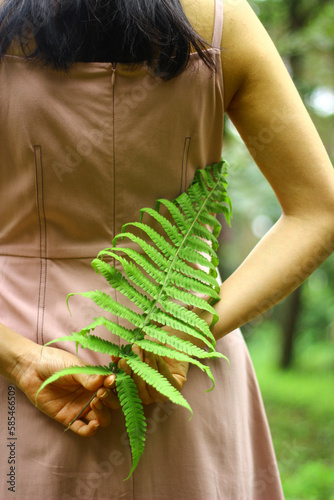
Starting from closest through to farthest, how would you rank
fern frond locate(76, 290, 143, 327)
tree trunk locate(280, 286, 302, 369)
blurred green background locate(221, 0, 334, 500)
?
1. fern frond locate(76, 290, 143, 327)
2. blurred green background locate(221, 0, 334, 500)
3. tree trunk locate(280, 286, 302, 369)

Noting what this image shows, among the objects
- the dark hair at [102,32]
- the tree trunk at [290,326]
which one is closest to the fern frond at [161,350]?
the dark hair at [102,32]

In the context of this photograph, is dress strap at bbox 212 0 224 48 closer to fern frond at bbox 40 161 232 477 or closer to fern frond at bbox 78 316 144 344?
fern frond at bbox 40 161 232 477

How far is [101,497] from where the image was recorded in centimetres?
127

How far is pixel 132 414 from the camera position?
1.07m

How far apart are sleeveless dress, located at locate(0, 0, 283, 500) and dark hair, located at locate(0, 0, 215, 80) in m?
0.03

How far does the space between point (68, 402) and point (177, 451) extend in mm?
324

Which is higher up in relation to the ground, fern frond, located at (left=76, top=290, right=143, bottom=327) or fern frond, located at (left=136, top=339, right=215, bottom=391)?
fern frond, located at (left=76, top=290, right=143, bottom=327)

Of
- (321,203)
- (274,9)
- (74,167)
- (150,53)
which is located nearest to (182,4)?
→ (150,53)

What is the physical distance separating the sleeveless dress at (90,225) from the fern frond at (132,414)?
212 mm

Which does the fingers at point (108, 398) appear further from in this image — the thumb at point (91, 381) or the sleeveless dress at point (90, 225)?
the sleeveless dress at point (90, 225)

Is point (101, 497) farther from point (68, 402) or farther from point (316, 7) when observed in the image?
point (316, 7)

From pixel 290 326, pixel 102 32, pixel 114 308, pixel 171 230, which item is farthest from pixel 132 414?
pixel 290 326

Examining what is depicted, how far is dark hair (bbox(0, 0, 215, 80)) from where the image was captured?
3.97ft

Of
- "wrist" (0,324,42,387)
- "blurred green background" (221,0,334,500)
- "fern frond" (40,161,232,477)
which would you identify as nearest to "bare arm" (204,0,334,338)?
"fern frond" (40,161,232,477)
